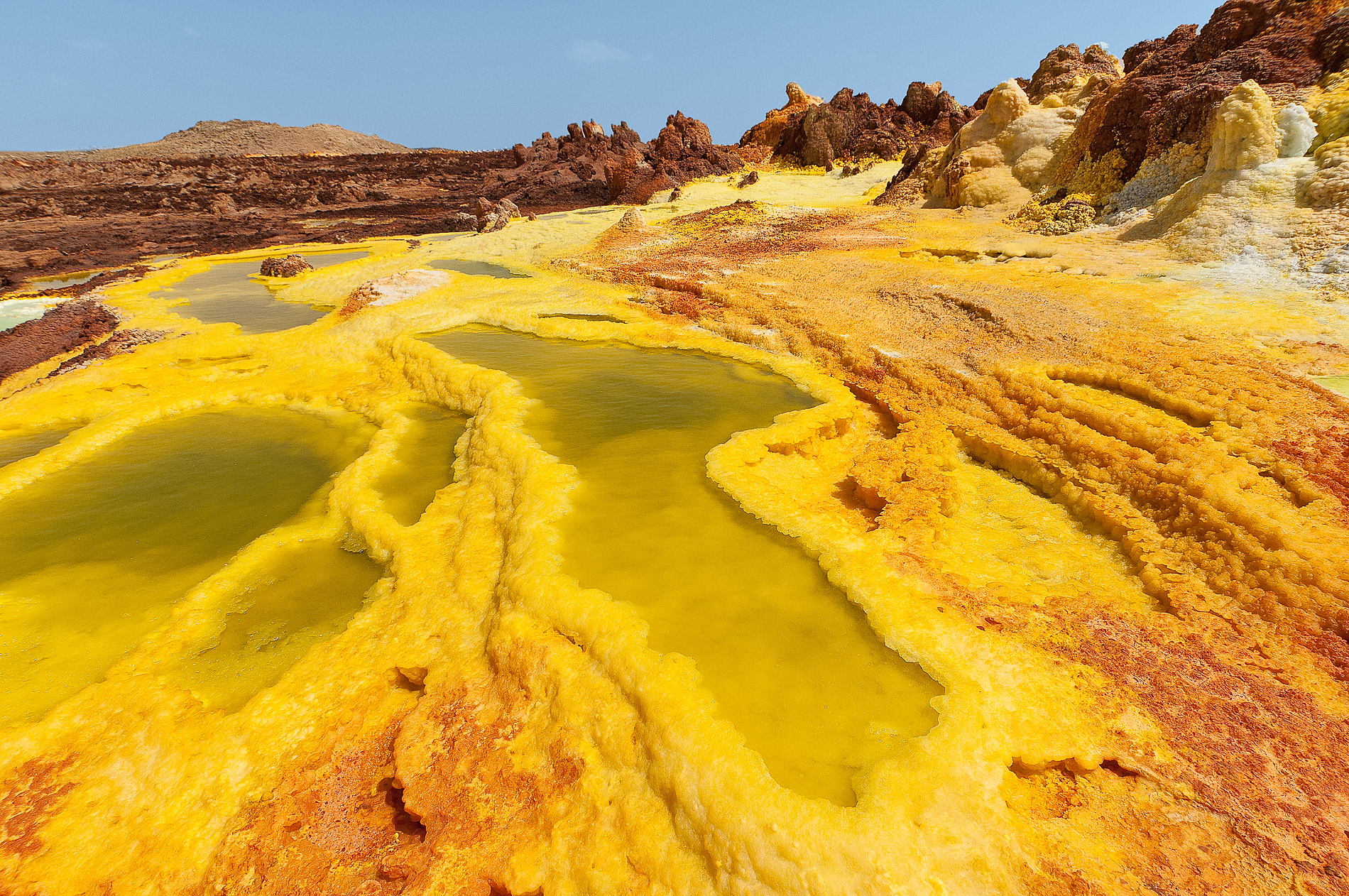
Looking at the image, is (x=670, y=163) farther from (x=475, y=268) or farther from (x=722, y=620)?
(x=722, y=620)

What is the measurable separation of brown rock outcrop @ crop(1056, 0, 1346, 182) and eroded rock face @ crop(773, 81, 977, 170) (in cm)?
1851

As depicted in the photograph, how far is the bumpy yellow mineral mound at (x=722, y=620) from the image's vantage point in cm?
328

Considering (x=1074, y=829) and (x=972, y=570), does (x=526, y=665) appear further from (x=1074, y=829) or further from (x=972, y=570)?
(x=972, y=570)

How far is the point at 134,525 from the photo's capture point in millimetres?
6668

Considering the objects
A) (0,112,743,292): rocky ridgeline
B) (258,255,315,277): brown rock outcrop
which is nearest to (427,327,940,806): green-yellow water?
(258,255,315,277): brown rock outcrop

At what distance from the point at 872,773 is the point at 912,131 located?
44665mm

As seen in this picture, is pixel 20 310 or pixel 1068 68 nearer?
pixel 20 310

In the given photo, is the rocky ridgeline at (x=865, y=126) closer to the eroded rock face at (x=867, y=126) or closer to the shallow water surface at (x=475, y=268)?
the eroded rock face at (x=867, y=126)

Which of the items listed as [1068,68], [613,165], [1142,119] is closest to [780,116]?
[613,165]

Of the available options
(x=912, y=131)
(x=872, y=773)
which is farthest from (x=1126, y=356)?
(x=912, y=131)

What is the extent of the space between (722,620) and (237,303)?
61.7 feet

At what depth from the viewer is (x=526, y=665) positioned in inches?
171

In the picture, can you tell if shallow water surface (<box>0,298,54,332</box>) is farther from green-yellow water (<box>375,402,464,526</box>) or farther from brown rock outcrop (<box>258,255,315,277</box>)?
green-yellow water (<box>375,402,464,526</box>)

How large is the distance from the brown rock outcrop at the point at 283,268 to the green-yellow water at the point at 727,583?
1595cm
